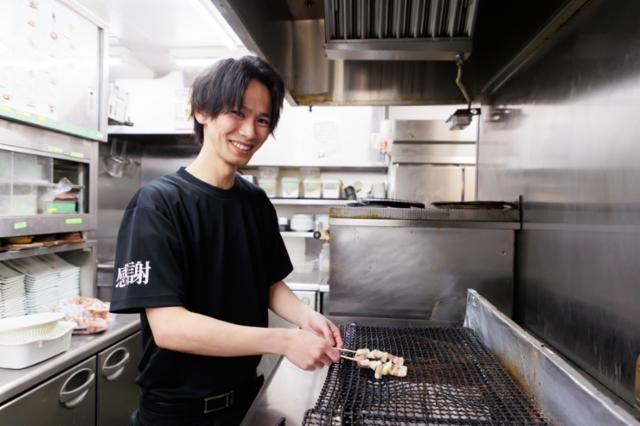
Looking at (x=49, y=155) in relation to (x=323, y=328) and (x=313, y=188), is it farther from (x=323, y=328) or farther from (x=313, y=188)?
(x=313, y=188)

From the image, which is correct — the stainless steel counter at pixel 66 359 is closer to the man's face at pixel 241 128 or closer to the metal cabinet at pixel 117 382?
the metal cabinet at pixel 117 382

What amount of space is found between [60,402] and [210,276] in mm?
1099

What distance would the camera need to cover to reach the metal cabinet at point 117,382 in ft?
6.40

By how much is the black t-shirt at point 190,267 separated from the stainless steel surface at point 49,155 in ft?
4.09

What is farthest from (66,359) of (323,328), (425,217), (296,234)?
(296,234)

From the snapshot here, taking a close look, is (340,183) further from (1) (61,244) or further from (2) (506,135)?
(1) (61,244)

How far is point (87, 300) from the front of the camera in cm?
228

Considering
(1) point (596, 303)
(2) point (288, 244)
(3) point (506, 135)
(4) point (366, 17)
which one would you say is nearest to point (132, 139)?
(2) point (288, 244)

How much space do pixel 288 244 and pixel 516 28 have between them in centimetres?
299

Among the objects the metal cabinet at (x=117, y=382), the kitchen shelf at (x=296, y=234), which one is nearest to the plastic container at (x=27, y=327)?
the metal cabinet at (x=117, y=382)

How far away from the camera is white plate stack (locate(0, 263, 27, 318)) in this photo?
192 centimetres

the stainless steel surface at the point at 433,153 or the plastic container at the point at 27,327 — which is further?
the stainless steel surface at the point at 433,153

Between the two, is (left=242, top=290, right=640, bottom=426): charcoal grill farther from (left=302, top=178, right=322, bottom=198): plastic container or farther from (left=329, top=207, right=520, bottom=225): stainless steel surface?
(left=302, top=178, right=322, bottom=198): plastic container

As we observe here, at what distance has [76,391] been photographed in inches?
68.9
